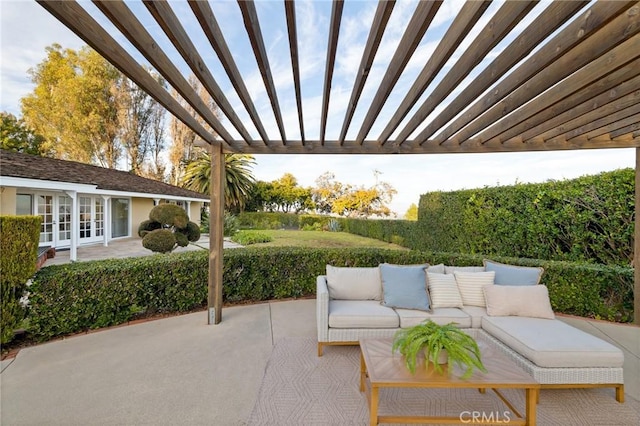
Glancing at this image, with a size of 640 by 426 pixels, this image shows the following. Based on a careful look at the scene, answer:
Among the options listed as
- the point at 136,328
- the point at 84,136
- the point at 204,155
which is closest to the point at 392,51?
the point at 136,328

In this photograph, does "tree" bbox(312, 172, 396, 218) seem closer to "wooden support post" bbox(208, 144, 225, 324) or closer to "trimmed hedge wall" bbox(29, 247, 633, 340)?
"trimmed hedge wall" bbox(29, 247, 633, 340)

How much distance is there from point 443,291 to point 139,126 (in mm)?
21560

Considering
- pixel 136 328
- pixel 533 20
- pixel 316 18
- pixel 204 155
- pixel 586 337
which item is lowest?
pixel 136 328

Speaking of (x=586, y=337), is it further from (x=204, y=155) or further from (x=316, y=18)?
(x=204, y=155)

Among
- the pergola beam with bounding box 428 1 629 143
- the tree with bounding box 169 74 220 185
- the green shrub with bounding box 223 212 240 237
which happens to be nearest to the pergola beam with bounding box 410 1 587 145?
the pergola beam with bounding box 428 1 629 143

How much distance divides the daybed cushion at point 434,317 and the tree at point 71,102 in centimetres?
2093

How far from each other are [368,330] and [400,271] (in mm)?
884

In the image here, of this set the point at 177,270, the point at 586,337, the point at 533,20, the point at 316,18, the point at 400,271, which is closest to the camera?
the point at 533,20

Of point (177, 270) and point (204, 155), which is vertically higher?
point (204, 155)

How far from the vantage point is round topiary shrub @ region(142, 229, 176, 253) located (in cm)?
822

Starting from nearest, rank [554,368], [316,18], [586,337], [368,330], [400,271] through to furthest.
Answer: [316,18] < [554,368] < [586,337] < [368,330] < [400,271]

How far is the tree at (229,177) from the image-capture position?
56.5 feet

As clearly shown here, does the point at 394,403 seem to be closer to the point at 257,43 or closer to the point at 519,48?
the point at 519,48

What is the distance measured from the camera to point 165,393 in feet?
7.73
